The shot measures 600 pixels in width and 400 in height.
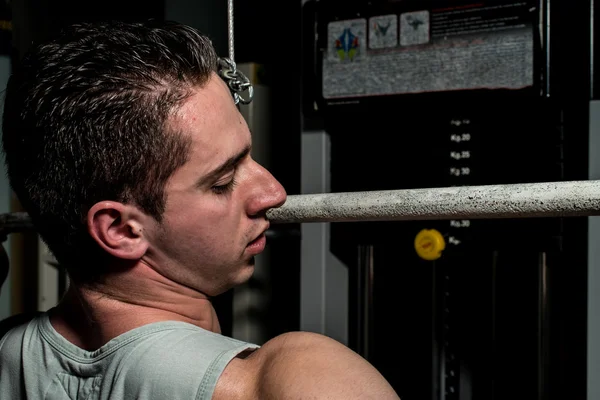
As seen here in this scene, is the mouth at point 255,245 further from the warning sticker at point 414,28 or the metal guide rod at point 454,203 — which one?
the warning sticker at point 414,28

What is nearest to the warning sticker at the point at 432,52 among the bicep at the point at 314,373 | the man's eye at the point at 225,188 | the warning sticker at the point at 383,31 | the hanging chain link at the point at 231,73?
the warning sticker at the point at 383,31

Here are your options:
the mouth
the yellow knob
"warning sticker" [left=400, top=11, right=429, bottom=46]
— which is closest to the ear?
the mouth

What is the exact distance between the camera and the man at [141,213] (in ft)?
2.20

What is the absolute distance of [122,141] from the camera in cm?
72

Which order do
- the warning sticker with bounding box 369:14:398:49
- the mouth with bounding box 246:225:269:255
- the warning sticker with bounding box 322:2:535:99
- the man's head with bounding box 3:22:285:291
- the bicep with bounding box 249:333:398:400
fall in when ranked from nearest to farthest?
the bicep with bounding box 249:333:398:400
the man's head with bounding box 3:22:285:291
the mouth with bounding box 246:225:269:255
the warning sticker with bounding box 322:2:535:99
the warning sticker with bounding box 369:14:398:49

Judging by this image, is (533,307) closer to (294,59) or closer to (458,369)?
(458,369)

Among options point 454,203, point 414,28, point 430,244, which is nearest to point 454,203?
point 454,203

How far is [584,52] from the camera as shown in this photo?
4.30ft

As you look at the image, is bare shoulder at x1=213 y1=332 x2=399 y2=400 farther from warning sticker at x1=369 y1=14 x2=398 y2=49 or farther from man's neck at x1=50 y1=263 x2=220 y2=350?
warning sticker at x1=369 y1=14 x2=398 y2=49

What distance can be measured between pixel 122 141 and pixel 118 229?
0.11 metres

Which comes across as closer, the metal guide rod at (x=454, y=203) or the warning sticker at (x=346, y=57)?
the metal guide rod at (x=454, y=203)

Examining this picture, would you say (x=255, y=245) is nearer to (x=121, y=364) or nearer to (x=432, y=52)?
(x=121, y=364)

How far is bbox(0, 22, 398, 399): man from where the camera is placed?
0.67m

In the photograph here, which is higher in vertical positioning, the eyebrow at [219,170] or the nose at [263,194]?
the eyebrow at [219,170]
